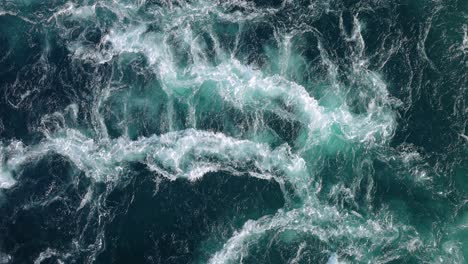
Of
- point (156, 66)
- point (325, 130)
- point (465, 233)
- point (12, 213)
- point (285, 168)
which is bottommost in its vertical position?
point (12, 213)

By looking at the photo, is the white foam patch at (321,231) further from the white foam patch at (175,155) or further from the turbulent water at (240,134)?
the white foam patch at (175,155)

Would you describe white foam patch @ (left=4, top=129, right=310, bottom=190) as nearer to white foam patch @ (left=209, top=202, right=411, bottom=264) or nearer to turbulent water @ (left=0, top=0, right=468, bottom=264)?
turbulent water @ (left=0, top=0, right=468, bottom=264)

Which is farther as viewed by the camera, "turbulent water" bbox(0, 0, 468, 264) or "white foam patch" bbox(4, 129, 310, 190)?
"white foam patch" bbox(4, 129, 310, 190)

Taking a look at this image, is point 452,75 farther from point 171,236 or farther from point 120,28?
point 120,28

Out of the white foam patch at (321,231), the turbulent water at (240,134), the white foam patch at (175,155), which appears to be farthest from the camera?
the white foam patch at (175,155)

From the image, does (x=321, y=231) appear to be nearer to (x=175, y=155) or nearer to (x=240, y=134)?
(x=240, y=134)

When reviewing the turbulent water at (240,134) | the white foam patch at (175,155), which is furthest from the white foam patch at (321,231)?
the white foam patch at (175,155)

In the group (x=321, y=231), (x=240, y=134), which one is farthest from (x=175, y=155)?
(x=321, y=231)

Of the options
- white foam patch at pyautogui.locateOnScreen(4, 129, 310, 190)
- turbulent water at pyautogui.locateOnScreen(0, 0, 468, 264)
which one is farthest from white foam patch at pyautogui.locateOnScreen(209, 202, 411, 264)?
white foam patch at pyautogui.locateOnScreen(4, 129, 310, 190)

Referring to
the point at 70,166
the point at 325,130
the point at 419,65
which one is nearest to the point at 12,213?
the point at 70,166
